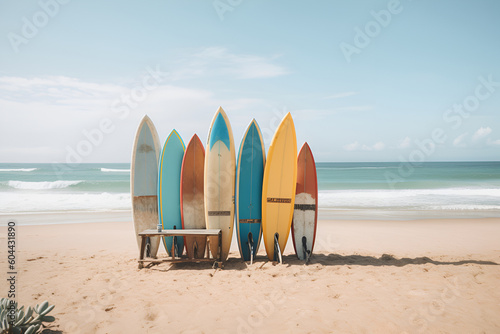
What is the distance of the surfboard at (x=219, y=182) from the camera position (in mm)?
5113

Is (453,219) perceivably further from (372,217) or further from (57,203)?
(57,203)

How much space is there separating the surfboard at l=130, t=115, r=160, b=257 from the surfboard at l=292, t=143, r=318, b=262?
2.26 metres

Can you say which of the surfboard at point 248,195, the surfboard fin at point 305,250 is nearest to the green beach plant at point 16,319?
the surfboard at point 248,195

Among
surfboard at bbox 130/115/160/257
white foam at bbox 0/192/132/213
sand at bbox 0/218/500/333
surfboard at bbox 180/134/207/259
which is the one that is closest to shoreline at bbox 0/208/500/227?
white foam at bbox 0/192/132/213

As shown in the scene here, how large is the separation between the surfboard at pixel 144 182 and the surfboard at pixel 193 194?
0.53 meters

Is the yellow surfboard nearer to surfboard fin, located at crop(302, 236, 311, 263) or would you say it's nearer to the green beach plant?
surfboard fin, located at crop(302, 236, 311, 263)

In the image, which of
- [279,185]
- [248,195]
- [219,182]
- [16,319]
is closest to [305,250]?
[279,185]

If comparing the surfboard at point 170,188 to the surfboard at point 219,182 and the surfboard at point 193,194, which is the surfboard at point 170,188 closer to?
the surfboard at point 193,194

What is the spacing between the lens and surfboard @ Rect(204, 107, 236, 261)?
16.8 ft

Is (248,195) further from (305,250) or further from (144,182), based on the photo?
(144,182)

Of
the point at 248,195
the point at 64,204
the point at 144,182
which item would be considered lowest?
the point at 64,204

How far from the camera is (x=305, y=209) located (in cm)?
535

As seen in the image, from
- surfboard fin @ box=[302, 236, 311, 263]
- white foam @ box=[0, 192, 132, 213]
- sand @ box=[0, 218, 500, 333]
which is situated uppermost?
white foam @ box=[0, 192, 132, 213]

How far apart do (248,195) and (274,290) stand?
1.69 metres
